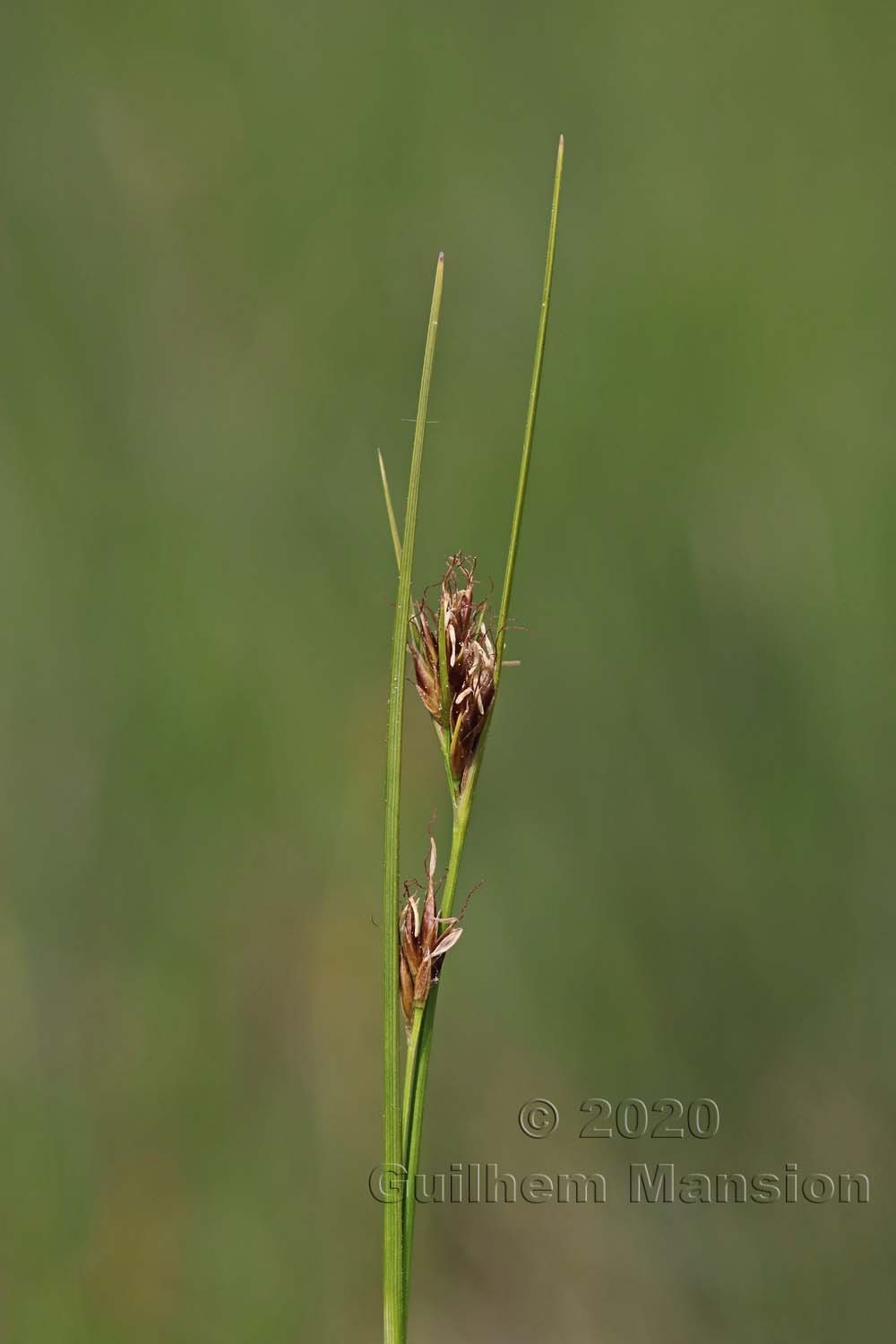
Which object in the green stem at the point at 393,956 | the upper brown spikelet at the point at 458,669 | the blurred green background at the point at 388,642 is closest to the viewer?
the green stem at the point at 393,956

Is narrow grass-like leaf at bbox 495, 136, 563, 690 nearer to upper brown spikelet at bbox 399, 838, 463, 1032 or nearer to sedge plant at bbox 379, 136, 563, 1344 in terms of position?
sedge plant at bbox 379, 136, 563, 1344

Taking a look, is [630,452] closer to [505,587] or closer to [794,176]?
[794,176]

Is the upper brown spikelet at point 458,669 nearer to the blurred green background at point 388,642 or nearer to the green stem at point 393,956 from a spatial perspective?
the green stem at point 393,956

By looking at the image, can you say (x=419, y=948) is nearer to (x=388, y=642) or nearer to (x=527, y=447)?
(x=527, y=447)

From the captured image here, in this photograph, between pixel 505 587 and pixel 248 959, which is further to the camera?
pixel 248 959

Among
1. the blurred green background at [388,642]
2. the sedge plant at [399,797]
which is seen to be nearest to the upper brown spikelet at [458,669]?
the sedge plant at [399,797]

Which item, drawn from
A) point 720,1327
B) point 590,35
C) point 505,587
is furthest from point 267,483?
point 505,587
